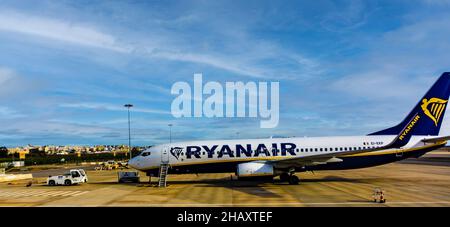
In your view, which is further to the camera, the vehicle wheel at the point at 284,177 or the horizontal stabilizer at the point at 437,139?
the vehicle wheel at the point at 284,177

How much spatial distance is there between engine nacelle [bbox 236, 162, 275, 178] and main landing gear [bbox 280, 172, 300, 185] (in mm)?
2775

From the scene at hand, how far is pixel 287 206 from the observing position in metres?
20.8

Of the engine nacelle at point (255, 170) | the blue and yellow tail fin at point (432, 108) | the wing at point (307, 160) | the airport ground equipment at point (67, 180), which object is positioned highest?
the blue and yellow tail fin at point (432, 108)

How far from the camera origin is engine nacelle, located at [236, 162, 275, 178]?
3127 centimetres

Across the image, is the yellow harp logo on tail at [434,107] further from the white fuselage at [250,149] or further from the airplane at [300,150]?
the white fuselage at [250,149]

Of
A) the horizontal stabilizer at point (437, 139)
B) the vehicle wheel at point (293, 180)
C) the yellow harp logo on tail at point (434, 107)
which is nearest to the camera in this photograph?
the horizontal stabilizer at point (437, 139)

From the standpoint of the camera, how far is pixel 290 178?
33375 millimetres

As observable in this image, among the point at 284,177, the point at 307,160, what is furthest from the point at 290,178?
the point at 307,160

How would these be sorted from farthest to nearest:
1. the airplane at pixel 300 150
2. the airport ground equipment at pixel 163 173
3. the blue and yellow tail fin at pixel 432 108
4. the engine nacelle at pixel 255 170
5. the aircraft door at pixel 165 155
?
the blue and yellow tail fin at pixel 432 108
the aircraft door at pixel 165 155
the airplane at pixel 300 150
the airport ground equipment at pixel 163 173
the engine nacelle at pixel 255 170

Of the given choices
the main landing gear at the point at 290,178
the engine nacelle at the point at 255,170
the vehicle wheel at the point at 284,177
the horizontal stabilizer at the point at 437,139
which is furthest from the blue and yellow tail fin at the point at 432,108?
the engine nacelle at the point at 255,170

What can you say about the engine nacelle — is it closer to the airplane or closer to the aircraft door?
the airplane

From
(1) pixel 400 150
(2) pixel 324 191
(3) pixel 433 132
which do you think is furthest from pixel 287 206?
(3) pixel 433 132

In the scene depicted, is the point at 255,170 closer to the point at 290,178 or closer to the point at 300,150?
the point at 290,178

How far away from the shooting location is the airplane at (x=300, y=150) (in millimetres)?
34531
